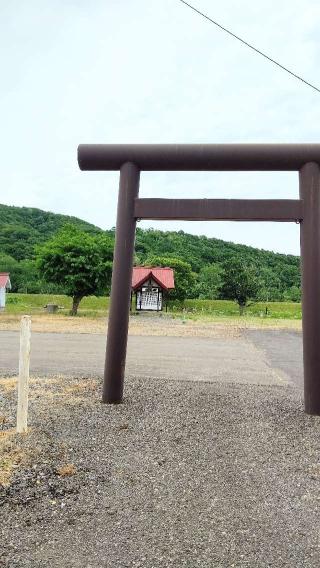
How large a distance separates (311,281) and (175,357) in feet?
18.8

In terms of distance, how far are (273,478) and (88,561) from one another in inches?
65.1

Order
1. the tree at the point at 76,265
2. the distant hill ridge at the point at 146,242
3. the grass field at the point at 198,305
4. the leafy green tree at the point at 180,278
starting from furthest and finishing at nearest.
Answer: the distant hill ridge at the point at 146,242 → the leafy green tree at the point at 180,278 → the grass field at the point at 198,305 → the tree at the point at 76,265

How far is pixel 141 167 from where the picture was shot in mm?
5781

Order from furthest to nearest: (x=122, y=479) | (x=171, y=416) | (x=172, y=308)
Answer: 1. (x=172, y=308)
2. (x=171, y=416)
3. (x=122, y=479)

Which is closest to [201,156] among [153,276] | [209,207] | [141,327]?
[209,207]

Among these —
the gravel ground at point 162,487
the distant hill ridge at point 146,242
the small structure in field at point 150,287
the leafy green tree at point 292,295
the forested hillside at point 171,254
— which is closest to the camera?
the gravel ground at point 162,487

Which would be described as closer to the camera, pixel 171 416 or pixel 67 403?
pixel 171 416

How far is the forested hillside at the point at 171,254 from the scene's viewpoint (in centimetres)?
4778

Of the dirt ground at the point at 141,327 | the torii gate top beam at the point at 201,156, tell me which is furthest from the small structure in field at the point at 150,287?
the torii gate top beam at the point at 201,156

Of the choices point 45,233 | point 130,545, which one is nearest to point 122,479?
point 130,545

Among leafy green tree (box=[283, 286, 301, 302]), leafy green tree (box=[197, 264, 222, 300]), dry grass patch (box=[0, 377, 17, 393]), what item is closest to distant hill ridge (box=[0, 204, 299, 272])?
leafy green tree (box=[197, 264, 222, 300])

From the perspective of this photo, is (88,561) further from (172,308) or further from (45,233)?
(45,233)

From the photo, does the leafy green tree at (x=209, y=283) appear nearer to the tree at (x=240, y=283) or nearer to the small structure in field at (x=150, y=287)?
the tree at (x=240, y=283)

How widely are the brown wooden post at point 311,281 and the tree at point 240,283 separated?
33.2m
